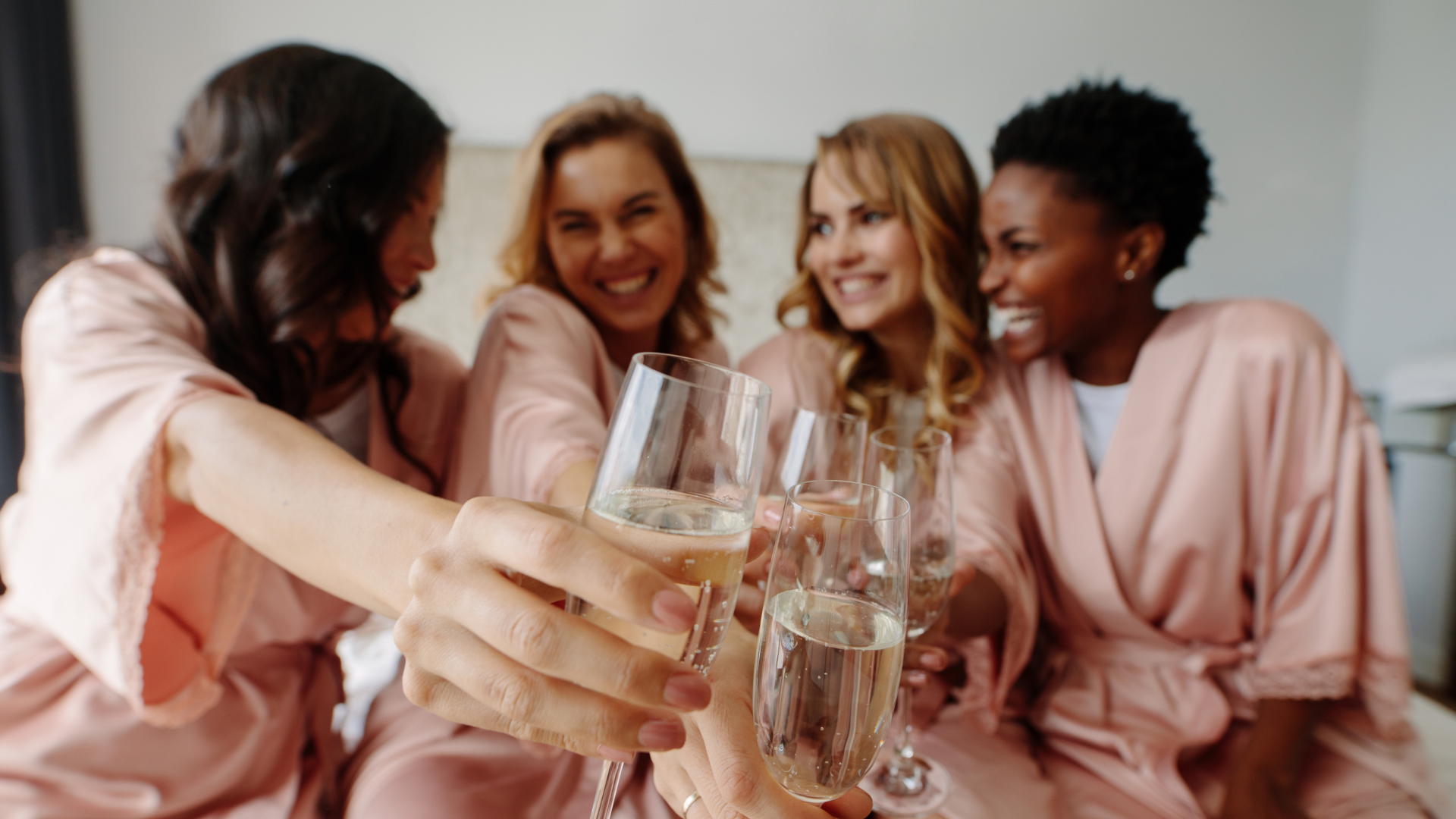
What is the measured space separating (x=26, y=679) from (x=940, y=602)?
47.3 inches

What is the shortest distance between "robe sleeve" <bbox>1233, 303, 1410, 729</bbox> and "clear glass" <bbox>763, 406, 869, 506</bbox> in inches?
35.1

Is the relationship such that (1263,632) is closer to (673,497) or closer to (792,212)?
(673,497)

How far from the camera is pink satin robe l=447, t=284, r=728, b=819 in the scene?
3.29 ft

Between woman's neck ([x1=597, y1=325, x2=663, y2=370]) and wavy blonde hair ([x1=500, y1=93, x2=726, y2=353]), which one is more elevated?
wavy blonde hair ([x1=500, y1=93, x2=726, y2=353])

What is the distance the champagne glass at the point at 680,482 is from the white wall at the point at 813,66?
268 centimetres

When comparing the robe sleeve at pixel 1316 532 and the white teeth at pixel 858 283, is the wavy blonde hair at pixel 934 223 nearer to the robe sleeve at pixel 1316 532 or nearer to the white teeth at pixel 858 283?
the white teeth at pixel 858 283

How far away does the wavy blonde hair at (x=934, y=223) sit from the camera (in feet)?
5.26

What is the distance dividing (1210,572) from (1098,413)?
357 mm

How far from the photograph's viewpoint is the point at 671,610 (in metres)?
0.46

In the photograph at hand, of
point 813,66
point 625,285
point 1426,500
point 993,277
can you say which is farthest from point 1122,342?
point 1426,500

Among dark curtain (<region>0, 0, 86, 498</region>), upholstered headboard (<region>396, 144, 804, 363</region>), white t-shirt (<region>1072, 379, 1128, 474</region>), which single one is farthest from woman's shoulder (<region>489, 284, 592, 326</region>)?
dark curtain (<region>0, 0, 86, 498</region>)

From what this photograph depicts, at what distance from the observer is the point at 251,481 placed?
70cm

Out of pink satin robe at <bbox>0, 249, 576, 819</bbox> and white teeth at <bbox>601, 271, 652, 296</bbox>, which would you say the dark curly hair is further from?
white teeth at <bbox>601, 271, 652, 296</bbox>

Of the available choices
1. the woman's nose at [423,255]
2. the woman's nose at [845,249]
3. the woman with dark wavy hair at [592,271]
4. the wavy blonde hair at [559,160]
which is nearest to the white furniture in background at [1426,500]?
the woman's nose at [845,249]
